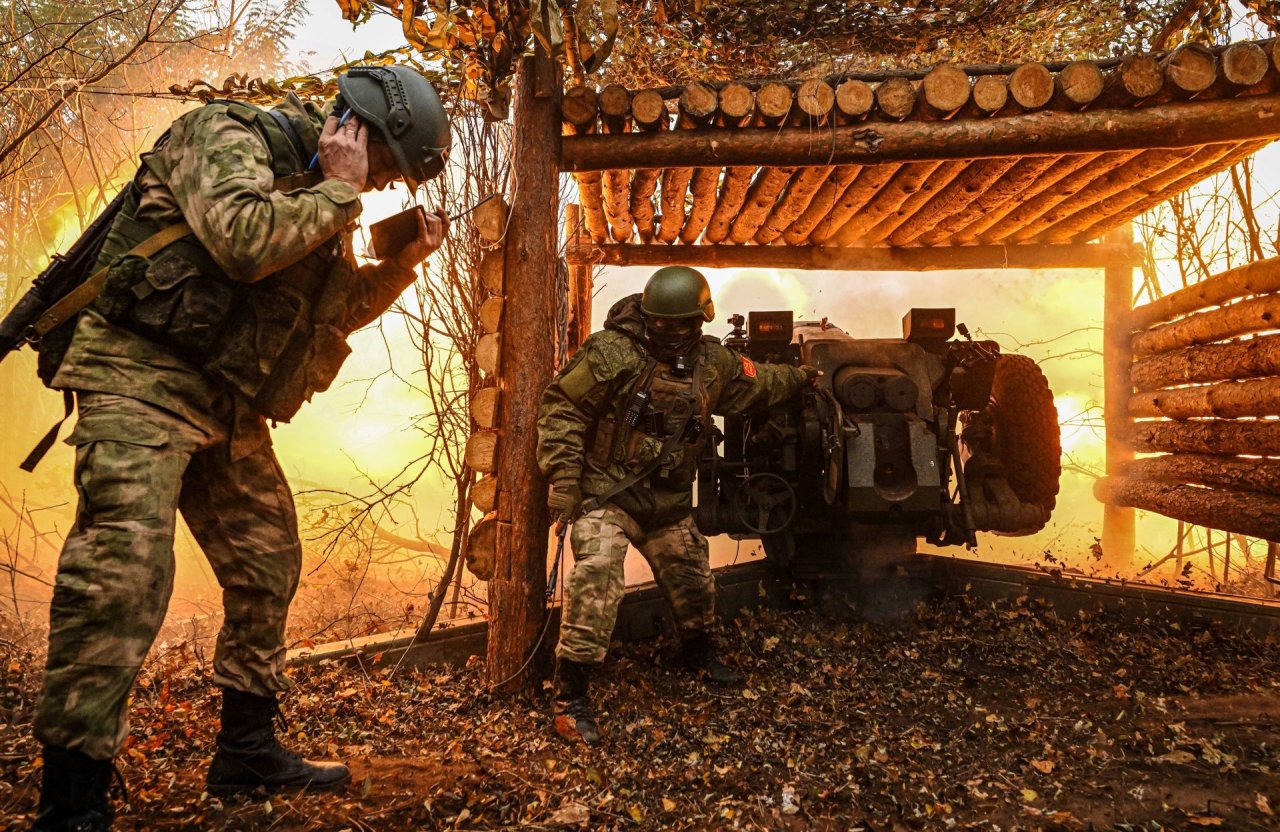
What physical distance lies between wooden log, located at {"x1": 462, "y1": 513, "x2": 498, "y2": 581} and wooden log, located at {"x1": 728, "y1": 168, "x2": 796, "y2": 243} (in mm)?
2956

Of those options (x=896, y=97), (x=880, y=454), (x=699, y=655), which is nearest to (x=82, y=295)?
(x=699, y=655)

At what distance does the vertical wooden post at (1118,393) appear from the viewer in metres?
7.95

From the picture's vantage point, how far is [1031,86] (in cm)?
425

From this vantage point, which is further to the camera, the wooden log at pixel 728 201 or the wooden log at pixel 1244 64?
the wooden log at pixel 728 201

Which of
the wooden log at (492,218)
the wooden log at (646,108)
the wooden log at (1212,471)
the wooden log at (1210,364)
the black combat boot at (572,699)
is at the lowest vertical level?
the black combat boot at (572,699)

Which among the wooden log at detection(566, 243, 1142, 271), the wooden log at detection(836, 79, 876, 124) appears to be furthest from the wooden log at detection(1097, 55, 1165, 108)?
the wooden log at detection(566, 243, 1142, 271)

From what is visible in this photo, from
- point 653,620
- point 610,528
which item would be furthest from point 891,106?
point 653,620

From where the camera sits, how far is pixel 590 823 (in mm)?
2801

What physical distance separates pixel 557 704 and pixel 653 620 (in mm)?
1172

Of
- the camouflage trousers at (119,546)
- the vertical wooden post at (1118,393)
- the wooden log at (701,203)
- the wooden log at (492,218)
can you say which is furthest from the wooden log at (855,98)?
the vertical wooden post at (1118,393)

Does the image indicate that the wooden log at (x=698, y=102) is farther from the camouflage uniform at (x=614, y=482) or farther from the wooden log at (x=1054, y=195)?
the wooden log at (x=1054, y=195)

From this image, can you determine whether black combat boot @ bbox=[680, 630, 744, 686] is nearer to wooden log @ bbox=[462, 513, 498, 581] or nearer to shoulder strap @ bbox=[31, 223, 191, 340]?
wooden log @ bbox=[462, 513, 498, 581]

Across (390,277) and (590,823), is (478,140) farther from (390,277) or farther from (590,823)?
(590,823)

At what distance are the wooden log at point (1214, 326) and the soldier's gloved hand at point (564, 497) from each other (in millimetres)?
5489
